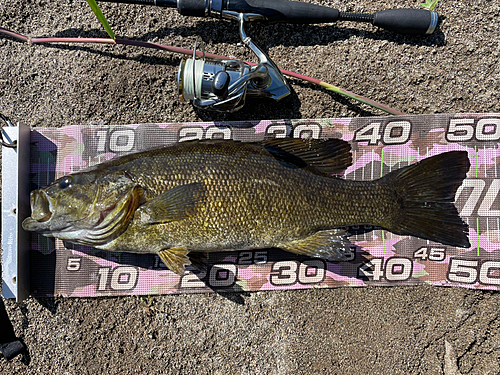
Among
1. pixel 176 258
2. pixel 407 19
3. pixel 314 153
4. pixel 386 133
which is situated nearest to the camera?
pixel 176 258

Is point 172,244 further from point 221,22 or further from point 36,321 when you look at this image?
point 221,22

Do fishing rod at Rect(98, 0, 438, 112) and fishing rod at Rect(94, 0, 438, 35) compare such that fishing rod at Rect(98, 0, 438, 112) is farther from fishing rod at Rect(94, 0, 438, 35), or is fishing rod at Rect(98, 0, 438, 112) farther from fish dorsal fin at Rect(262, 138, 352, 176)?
fish dorsal fin at Rect(262, 138, 352, 176)

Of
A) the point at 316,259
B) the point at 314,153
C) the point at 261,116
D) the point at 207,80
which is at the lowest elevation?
the point at 316,259

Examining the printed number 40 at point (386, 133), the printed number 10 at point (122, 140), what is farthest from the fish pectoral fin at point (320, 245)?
the printed number 10 at point (122, 140)

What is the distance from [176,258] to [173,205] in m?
0.35

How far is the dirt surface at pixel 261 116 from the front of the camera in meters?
2.17

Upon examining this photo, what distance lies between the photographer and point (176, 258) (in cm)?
187

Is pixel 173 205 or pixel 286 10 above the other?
pixel 286 10

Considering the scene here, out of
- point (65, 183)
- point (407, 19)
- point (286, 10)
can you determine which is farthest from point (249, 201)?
point (407, 19)

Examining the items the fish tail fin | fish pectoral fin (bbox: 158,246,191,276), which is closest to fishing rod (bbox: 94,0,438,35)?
the fish tail fin

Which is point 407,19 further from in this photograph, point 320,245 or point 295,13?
point 320,245

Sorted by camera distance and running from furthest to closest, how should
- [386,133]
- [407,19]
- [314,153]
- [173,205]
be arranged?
1. [386,133]
2. [407,19]
3. [314,153]
4. [173,205]

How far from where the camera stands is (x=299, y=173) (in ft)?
6.19

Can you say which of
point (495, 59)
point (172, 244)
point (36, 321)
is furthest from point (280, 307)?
point (495, 59)
